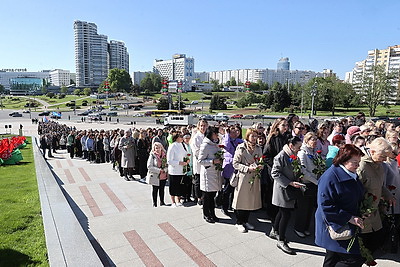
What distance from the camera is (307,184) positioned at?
4562 millimetres

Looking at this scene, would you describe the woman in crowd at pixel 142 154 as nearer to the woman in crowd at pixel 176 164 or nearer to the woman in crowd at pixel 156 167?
the woman in crowd at pixel 156 167

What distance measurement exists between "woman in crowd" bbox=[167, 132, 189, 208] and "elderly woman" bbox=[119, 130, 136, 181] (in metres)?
3.71

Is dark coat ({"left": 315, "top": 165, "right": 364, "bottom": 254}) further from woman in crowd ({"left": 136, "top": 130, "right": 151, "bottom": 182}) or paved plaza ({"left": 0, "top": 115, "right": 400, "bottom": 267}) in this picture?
woman in crowd ({"left": 136, "top": 130, "right": 151, "bottom": 182})

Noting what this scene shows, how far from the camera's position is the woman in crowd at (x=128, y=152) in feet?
31.2

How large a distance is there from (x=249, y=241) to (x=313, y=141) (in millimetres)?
1979

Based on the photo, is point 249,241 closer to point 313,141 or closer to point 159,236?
point 159,236

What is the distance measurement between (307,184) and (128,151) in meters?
6.69

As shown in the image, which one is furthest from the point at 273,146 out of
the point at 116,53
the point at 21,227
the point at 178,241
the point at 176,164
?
the point at 116,53

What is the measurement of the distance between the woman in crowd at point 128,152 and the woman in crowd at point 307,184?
6.50m

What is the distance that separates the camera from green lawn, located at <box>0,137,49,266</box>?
3911mm

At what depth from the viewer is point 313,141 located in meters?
4.47

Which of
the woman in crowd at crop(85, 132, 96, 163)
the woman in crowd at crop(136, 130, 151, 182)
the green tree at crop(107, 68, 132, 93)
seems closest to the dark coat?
the woman in crowd at crop(136, 130, 151, 182)

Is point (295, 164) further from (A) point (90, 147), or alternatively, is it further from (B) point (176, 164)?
(A) point (90, 147)

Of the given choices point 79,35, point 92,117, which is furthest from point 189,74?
point 92,117
